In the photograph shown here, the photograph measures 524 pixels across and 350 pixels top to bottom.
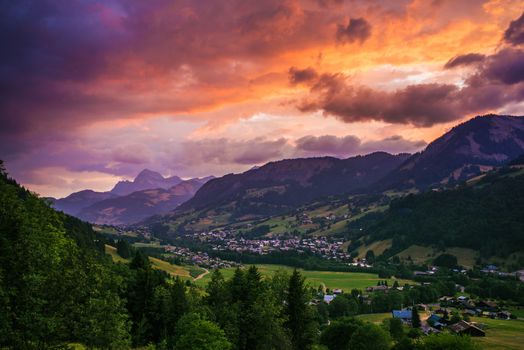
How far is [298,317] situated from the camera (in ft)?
213

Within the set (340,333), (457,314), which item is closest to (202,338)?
(340,333)

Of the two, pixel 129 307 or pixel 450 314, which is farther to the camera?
pixel 450 314

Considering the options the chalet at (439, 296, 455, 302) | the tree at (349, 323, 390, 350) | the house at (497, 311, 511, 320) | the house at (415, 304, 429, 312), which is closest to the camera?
the tree at (349, 323, 390, 350)

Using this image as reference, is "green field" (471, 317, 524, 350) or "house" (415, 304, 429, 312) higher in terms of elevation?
"green field" (471, 317, 524, 350)

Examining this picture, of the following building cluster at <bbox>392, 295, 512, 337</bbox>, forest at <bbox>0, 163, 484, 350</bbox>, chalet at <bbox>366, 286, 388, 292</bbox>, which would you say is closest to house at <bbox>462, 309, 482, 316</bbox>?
building cluster at <bbox>392, 295, 512, 337</bbox>

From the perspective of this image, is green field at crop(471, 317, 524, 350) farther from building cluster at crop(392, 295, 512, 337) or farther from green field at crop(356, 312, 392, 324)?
green field at crop(356, 312, 392, 324)

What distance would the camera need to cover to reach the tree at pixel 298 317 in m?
63.3

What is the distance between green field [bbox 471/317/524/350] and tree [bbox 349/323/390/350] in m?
32.6

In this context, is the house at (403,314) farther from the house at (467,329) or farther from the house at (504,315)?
the house at (504,315)

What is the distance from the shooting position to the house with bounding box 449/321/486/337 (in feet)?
350

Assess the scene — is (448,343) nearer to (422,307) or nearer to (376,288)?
(422,307)

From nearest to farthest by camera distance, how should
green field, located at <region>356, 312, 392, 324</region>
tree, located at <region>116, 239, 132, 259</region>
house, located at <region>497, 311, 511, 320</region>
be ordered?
green field, located at <region>356, 312, 392, 324</region> < house, located at <region>497, 311, 511, 320</region> < tree, located at <region>116, 239, 132, 259</region>

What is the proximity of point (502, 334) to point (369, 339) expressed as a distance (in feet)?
169

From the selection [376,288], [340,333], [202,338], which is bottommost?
[376,288]
